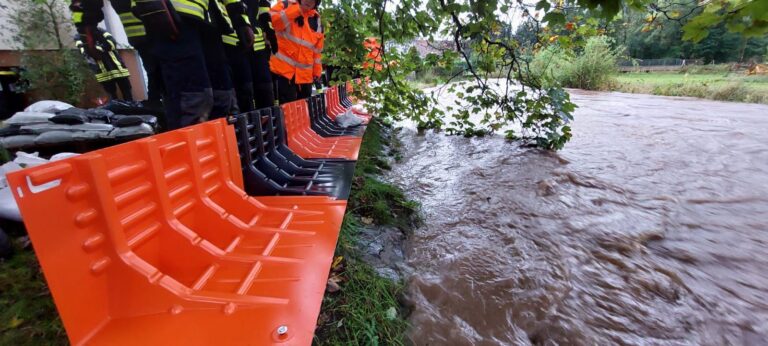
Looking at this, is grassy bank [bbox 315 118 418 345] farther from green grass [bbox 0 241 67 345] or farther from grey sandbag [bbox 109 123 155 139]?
grey sandbag [bbox 109 123 155 139]

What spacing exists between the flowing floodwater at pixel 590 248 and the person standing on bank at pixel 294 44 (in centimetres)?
181

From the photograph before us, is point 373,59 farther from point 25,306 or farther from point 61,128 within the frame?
point 25,306

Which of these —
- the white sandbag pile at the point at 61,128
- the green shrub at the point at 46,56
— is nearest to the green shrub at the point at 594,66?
the white sandbag pile at the point at 61,128

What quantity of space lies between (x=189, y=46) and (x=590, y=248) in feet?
10.3

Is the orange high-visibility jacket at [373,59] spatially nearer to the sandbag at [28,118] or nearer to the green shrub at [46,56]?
the sandbag at [28,118]

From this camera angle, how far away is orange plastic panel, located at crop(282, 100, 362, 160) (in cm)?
357

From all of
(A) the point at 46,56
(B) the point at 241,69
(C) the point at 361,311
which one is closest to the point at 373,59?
(B) the point at 241,69

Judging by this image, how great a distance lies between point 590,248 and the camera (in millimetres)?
2281

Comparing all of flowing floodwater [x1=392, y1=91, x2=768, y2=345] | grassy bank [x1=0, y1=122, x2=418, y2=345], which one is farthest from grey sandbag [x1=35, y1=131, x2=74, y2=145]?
flowing floodwater [x1=392, y1=91, x2=768, y2=345]

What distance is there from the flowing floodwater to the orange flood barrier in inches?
27.7

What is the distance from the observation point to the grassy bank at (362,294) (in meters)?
1.48

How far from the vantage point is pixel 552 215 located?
2.78 metres

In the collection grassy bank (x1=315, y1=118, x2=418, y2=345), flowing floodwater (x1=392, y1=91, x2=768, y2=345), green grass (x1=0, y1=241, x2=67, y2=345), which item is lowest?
flowing floodwater (x1=392, y1=91, x2=768, y2=345)

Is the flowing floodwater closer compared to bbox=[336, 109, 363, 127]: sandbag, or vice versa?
the flowing floodwater
